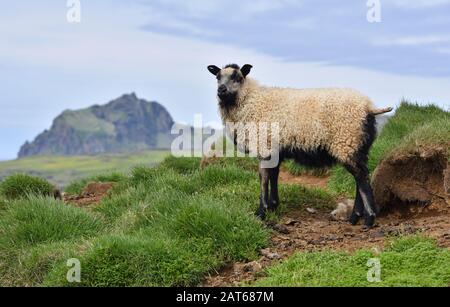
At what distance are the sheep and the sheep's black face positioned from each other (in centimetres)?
2

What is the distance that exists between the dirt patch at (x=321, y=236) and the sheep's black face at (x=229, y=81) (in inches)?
102

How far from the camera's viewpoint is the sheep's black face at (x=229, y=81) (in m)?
12.8

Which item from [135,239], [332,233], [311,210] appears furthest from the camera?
[311,210]

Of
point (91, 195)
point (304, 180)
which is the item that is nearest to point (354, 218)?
point (304, 180)

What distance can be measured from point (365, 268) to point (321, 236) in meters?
2.15

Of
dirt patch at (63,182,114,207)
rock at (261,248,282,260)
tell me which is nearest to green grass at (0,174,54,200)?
dirt patch at (63,182,114,207)

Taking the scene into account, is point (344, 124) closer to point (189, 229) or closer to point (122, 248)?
point (189, 229)

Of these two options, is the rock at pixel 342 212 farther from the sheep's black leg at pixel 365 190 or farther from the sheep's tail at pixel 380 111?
the sheep's tail at pixel 380 111

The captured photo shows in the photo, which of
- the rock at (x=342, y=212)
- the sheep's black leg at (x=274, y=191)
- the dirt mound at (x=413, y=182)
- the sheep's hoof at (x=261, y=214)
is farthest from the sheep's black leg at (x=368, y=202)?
the sheep's hoof at (x=261, y=214)

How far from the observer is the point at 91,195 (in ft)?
55.3

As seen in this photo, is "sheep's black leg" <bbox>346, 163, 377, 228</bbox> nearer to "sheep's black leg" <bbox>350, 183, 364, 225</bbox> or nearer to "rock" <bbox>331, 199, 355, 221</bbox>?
"sheep's black leg" <bbox>350, 183, 364, 225</bbox>

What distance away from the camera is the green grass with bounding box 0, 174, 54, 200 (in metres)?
15.6

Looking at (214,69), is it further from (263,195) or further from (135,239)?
(135,239)
